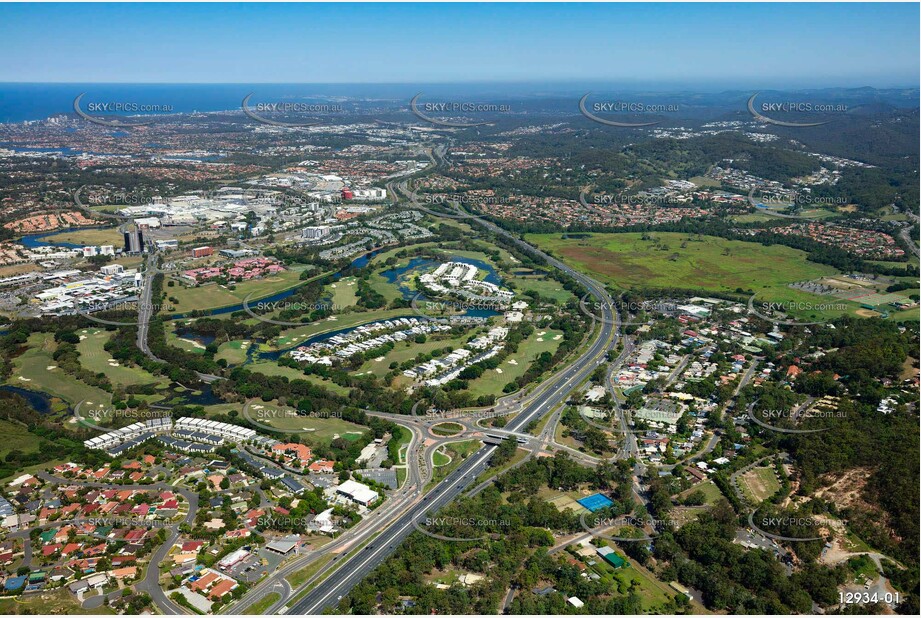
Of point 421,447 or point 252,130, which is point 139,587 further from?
point 252,130

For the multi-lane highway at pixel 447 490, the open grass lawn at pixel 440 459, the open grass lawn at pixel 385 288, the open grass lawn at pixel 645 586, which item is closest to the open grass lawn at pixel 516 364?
the multi-lane highway at pixel 447 490

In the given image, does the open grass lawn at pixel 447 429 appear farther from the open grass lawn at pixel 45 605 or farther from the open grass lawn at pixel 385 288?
the open grass lawn at pixel 385 288

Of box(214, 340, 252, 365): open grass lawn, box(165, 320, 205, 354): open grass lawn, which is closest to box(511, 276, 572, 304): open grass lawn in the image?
box(214, 340, 252, 365): open grass lawn

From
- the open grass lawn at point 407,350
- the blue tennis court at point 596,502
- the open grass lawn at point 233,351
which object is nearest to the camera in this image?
the blue tennis court at point 596,502

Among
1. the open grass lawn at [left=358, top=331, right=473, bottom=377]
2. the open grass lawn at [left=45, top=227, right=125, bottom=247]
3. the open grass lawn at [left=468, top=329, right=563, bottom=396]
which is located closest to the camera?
the open grass lawn at [left=468, top=329, right=563, bottom=396]

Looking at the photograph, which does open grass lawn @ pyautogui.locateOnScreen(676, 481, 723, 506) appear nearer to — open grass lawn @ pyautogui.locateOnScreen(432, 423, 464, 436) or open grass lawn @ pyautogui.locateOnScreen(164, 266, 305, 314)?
open grass lawn @ pyautogui.locateOnScreen(432, 423, 464, 436)

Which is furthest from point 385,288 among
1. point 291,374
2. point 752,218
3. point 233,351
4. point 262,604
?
point 752,218

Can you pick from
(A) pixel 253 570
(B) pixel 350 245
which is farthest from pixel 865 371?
(B) pixel 350 245
